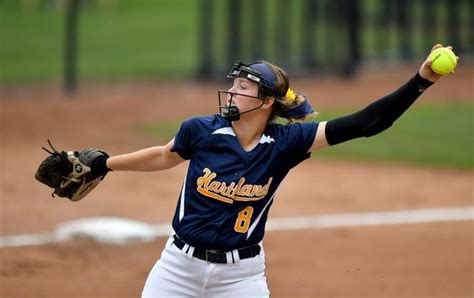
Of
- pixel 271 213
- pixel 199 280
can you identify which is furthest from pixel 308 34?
pixel 199 280

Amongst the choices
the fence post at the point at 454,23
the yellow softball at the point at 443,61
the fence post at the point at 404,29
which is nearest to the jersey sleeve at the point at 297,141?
the yellow softball at the point at 443,61

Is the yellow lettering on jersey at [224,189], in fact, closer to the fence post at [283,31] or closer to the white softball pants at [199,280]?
the white softball pants at [199,280]

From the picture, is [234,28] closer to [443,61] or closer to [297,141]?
[297,141]

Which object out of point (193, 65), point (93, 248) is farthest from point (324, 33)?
point (93, 248)

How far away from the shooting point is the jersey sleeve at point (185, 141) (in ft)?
17.0

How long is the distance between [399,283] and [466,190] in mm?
3925

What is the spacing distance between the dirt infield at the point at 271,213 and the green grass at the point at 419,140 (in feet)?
1.41

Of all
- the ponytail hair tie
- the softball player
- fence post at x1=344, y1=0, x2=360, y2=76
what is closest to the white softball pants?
the softball player

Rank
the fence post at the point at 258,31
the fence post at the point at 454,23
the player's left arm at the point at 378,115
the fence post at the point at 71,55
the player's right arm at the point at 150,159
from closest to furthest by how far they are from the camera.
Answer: the player's left arm at the point at 378,115, the player's right arm at the point at 150,159, the fence post at the point at 71,55, the fence post at the point at 258,31, the fence post at the point at 454,23

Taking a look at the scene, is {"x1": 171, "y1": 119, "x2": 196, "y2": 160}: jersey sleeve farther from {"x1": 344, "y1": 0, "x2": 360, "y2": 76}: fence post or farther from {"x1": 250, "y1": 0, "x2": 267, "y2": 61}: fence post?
{"x1": 344, "y1": 0, "x2": 360, "y2": 76}: fence post

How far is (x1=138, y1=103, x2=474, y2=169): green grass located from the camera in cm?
1368

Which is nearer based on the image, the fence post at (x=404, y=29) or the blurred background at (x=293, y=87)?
the blurred background at (x=293, y=87)

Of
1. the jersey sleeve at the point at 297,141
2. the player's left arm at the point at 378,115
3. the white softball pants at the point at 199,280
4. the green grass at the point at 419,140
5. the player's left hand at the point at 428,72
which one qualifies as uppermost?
the player's left hand at the point at 428,72

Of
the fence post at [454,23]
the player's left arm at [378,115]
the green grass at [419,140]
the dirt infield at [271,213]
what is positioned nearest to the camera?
the player's left arm at [378,115]
